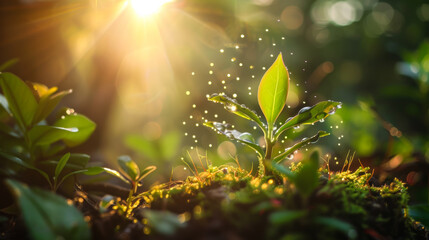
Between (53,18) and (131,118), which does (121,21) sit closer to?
(53,18)

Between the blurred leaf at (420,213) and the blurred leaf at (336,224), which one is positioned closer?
the blurred leaf at (336,224)

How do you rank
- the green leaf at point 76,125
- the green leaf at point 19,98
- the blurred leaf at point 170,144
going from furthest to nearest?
1. the blurred leaf at point 170,144
2. the green leaf at point 76,125
3. the green leaf at point 19,98

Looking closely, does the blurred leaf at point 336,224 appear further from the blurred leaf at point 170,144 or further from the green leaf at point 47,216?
the blurred leaf at point 170,144

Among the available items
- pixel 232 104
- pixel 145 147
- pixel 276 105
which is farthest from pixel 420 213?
pixel 145 147

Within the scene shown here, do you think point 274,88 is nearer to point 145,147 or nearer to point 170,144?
point 170,144

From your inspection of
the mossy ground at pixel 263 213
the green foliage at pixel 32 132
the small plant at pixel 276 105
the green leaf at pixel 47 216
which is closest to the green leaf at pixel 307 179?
the mossy ground at pixel 263 213

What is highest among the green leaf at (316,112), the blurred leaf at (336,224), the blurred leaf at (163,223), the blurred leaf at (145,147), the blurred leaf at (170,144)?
the green leaf at (316,112)

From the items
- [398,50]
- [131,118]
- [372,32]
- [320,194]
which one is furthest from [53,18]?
[372,32]
